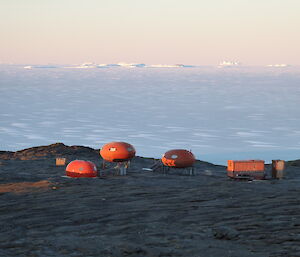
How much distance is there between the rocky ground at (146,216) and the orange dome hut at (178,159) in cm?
114

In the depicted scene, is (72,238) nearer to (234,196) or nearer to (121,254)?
(121,254)

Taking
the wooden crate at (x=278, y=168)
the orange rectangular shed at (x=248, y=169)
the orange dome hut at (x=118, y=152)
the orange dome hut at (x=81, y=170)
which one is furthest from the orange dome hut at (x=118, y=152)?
the wooden crate at (x=278, y=168)

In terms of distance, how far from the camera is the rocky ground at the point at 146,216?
1642 centimetres

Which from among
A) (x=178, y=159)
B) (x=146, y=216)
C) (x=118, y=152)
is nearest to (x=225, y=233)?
(x=146, y=216)

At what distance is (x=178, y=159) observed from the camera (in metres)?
33.4

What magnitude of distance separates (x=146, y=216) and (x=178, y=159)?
1296 cm

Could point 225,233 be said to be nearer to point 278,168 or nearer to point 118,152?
point 278,168

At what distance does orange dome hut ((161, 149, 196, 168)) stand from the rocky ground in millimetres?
1136

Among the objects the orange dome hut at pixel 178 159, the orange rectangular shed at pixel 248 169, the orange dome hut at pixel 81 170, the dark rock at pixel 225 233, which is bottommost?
the dark rock at pixel 225 233

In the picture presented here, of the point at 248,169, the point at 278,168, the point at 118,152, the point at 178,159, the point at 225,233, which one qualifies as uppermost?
the point at 118,152

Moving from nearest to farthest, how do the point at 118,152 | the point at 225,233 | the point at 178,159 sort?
the point at 225,233 → the point at 178,159 → the point at 118,152

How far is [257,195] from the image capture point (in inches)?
957

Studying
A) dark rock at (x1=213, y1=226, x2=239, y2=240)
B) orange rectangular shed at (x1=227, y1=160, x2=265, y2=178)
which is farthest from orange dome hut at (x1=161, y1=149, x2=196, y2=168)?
dark rock at (x1=213, y1=226, x2=239, y2=240)

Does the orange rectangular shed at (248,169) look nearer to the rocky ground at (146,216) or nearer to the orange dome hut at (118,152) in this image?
the rocky ground at (146,216)
